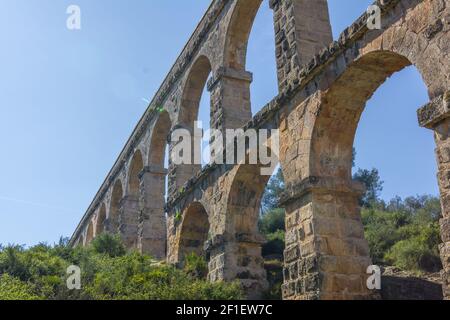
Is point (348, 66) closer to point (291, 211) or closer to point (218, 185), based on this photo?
point (291, 211)

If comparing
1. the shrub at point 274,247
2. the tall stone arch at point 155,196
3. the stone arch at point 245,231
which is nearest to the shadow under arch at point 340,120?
the stone arch at point 245,231

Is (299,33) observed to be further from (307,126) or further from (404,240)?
(404,240)

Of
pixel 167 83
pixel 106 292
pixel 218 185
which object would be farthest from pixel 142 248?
pixel 106 292

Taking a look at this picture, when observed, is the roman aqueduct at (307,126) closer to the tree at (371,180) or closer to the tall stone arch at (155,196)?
the tall stone arch at (155,196)

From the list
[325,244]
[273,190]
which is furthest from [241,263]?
[273,190]

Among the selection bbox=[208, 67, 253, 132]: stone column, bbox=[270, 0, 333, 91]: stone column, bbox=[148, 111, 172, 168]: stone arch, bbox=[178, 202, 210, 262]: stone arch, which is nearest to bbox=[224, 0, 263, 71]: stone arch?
bbox=[208, 67, 253, 132]: stone column

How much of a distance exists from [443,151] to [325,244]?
238cm

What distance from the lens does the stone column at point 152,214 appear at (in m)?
15.4

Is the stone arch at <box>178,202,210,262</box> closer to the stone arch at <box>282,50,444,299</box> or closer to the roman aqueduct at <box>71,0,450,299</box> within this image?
the roman aqueduct at <box>71,0,450,299</box>

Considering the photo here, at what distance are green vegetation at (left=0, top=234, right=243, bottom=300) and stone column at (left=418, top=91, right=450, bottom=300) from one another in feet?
12.8

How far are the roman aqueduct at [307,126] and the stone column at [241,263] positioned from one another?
2 cm

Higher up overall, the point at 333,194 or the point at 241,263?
the point at 333,194

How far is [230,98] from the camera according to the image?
434 inches

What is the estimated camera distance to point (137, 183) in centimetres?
1894
